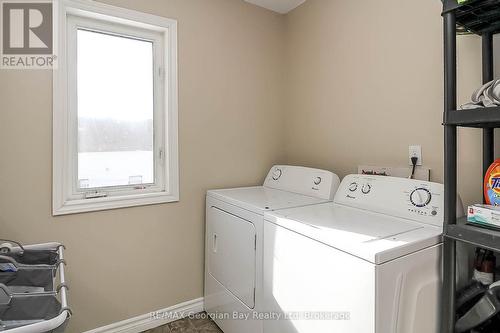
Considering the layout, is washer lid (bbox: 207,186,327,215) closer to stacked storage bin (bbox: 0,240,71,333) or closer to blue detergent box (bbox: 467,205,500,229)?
blue detergent box (bbox: 467,205,500,229)

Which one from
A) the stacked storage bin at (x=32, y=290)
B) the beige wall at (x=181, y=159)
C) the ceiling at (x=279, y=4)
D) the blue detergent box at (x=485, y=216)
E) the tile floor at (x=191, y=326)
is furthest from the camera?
the ceiling at (x=279, y=4)

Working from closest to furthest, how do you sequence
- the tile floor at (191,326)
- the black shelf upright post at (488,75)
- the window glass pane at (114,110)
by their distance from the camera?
1. the black shelf upright post at (488,75)
2. the window glass pane at (114,110)
3. the tile floor at (191,326)

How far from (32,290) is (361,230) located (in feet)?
4.44

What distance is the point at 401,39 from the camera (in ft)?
5.22

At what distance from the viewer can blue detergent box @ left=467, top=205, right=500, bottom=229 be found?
947 millimetres

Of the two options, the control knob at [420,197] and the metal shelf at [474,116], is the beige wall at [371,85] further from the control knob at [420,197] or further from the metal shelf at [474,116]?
the metal shelf at [474,116]

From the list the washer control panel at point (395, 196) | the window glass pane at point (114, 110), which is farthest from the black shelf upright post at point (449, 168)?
the window glass pane at point (114, 110)

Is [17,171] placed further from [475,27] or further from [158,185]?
[475,27]

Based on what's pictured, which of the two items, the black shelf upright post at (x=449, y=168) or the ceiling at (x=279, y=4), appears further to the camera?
the ceiling at (x=279, y=4)

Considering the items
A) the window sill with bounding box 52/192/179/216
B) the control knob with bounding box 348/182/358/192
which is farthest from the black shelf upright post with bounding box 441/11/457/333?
the window sill with bounding box 52/192/179/216

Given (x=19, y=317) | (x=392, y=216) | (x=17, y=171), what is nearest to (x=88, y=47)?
(x=17, y=171)

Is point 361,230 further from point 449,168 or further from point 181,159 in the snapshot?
point 181,159

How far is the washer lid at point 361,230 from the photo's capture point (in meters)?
0.97

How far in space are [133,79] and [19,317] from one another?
151 centimetres
